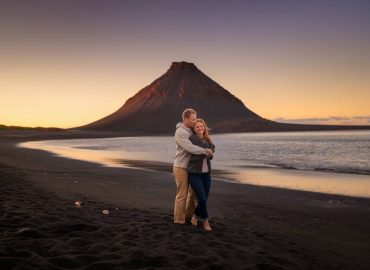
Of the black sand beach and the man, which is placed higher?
the man

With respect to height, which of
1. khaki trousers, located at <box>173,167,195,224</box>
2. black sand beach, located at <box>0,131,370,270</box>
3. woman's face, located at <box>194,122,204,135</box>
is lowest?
black sand beach, located at <box>0,131,370,270</box>

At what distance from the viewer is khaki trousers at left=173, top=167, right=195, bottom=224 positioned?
700 cm

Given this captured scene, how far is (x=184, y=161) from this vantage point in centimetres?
696

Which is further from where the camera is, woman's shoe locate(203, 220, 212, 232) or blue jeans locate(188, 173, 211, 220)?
blue jeans locate(188, 173, 211, 220)

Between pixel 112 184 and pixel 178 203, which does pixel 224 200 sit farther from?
pixel 112 184

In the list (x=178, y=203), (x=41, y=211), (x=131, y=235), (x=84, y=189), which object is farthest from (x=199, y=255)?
(x=84, y=189)

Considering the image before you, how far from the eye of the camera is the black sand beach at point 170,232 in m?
5.02

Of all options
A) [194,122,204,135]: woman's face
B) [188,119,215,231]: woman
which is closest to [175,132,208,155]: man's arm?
[188,119,215,231]: woman

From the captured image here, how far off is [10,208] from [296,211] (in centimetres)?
659

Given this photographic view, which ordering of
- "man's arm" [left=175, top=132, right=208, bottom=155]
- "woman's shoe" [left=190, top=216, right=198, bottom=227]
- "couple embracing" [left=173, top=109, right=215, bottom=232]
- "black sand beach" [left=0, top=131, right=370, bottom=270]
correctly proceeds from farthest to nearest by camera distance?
"woman's shoe" [left=190, top=216, right=198, bottom=227]
"couple embracing" [left=173, top=109, right=215, bottom=232]
"man's arm" [left=175, top=132, right=208, bottom=155]
"black sand beach" [left=0, top=131, right=370, bottom=270]

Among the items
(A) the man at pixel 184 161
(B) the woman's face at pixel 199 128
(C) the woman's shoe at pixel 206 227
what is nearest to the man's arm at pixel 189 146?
(A) the man at pixel 184 161

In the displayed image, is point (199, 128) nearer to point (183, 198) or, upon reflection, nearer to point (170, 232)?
point (183, 198)

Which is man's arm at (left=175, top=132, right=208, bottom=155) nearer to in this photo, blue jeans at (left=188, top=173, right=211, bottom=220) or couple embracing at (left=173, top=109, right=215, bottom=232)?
couple embracing at (left=173, top=109, right=215, bottom=232)

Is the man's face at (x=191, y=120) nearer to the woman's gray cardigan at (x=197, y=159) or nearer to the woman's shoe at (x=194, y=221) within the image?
the woman's gray cardigan at (x=197, y=159)
